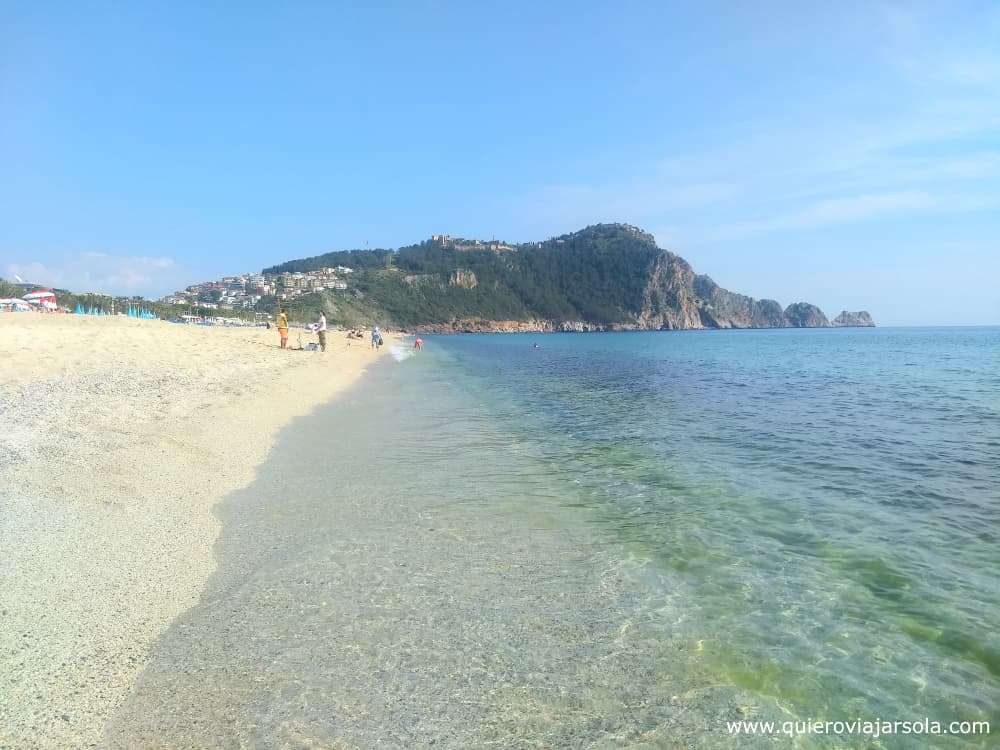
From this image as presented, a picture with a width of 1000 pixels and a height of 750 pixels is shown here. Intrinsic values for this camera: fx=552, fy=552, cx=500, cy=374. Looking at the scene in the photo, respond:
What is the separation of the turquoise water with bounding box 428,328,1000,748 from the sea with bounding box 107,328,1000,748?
4 cm

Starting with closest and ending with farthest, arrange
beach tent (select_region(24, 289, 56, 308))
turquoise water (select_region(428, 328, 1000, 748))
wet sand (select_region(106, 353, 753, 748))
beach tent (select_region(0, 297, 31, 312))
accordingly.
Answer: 1. wet sand (select_region(106, 353, 753, 748))
2. turquoise water (select_region(428, 328, 1000, 748))
3. beach tent (select_region(0, 297, 31, 312))
4. beach tent (select_region(24, 289, 56, 308))

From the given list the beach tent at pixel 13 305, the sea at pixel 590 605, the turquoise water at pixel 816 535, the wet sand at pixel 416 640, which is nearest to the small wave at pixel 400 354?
the turquoise water at pixel 816 535

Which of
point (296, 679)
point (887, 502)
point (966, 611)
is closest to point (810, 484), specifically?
point (887, 502)

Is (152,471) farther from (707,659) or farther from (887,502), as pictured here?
(887,502)

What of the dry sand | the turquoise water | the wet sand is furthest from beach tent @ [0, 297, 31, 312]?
the wet sand

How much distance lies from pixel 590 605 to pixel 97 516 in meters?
6.16

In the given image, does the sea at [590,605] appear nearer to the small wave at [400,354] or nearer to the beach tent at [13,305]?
the small wave at [400,354]

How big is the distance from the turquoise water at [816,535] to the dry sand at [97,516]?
5.04m

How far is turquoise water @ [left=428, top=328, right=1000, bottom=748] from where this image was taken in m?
4.94

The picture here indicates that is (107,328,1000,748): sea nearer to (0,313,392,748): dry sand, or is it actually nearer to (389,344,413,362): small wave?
(0,313,392,748): dry sand

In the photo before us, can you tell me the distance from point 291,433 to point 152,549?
26.2ft

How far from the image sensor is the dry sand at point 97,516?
161 inches

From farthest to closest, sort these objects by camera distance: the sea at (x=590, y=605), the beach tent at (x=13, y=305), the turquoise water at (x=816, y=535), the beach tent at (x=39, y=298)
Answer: the beach tent at (x=39, y=298), the beach tent at (x=13, y=305), the turquoise water at (x=816, y=535), the sea at (x=590, y=605)

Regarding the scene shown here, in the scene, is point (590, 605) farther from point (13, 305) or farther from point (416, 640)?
point (13, 305)
